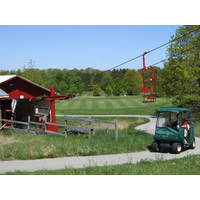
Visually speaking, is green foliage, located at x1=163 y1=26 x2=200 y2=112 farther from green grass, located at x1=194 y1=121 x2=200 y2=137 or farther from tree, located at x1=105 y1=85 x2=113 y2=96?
tree, located at x1=105 y1=85 x2=113 y2=96

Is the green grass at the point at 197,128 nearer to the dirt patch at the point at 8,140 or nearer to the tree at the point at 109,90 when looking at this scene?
the dirt patch at the point at 8,140

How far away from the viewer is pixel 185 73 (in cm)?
2781

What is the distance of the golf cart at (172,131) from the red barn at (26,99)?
28.0 ft

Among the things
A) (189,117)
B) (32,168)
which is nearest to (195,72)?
(189,117)

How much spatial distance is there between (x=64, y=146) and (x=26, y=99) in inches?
355

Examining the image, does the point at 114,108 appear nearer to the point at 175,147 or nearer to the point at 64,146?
the point at 175,147

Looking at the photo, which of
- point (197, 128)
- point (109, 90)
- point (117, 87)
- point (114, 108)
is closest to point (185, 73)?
point (197, 128)

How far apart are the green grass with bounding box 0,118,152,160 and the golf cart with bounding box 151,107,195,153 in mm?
1061

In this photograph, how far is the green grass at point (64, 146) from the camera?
47.8 ft

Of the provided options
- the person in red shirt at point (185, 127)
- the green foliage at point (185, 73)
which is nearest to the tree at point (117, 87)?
the green foliage at point (185, 73)

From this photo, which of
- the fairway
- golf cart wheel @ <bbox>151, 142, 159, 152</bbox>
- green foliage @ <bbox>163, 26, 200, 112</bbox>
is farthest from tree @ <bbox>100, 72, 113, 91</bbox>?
golf cart wheel @ <bbox>151, 142, 159, 152</bbox>

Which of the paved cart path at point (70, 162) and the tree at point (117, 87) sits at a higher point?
the tree at point (117, 87)

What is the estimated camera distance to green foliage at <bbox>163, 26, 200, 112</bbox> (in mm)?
28062

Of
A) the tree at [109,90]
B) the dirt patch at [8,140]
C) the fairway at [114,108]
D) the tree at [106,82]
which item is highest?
the tree at [106,82]
